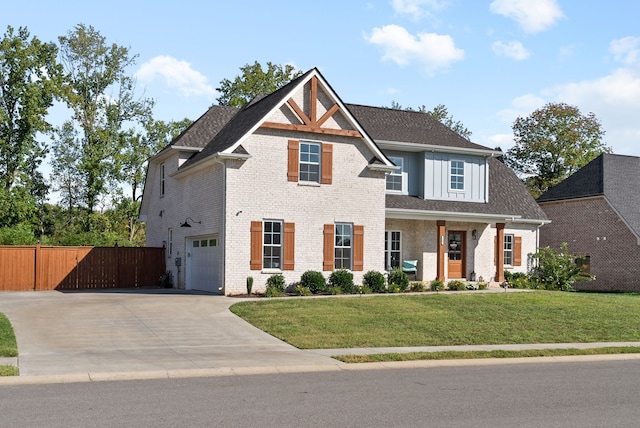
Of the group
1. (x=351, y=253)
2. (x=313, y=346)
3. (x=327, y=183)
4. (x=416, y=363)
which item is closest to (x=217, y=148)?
(x=327, y=183)

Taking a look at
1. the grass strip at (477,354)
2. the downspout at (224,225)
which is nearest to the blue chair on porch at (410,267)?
the downspout at (224,225)

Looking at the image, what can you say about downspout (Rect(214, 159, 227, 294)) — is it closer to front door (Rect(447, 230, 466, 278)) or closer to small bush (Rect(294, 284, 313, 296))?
small bush (Rect(294, 284, 313, 296))

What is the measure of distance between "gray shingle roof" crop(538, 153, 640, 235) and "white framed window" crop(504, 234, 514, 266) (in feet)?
21.7

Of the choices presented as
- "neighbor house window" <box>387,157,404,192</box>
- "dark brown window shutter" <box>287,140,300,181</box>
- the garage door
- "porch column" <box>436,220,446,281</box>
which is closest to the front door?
"porch column" <box>436,220,446,281</box>

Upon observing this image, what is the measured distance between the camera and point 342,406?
933cm

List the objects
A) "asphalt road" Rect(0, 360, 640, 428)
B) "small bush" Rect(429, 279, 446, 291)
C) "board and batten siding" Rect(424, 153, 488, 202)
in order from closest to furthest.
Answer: "asphalt road" Rect(0, 360, 640, 428) → "small bush" Rect(429, 279, 446, 291) → "board and batten siding" Rect(424, 153, 488, 202)

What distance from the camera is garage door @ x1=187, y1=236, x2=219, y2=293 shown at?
26.1 meters

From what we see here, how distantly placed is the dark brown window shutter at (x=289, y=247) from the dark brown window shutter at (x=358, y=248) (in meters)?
2.52

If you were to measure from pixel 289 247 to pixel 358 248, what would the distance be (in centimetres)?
287

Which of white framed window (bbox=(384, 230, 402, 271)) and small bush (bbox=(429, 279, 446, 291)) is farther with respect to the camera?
white framed window (bbox=(384, 230, 402, 271))

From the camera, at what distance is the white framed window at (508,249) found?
1307 inches

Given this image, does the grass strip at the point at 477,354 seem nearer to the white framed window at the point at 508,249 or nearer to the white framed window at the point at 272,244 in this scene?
the white framed window at the point at 272,244

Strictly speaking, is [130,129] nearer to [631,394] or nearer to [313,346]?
[313,346]

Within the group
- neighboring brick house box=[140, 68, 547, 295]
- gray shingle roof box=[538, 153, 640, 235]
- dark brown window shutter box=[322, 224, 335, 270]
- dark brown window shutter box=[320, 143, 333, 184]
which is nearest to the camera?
neighboring brick house box=[140, 68, 547, 295]
